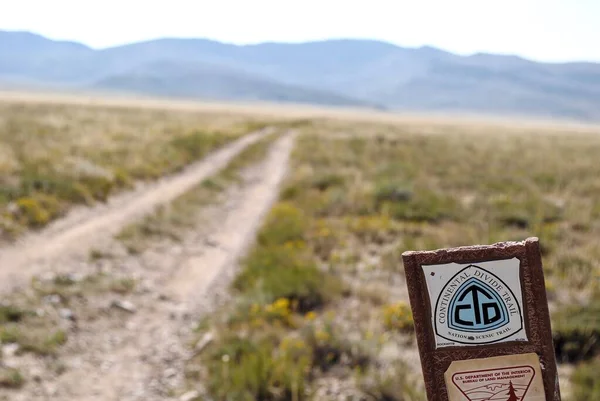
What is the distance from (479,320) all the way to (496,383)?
208 mm

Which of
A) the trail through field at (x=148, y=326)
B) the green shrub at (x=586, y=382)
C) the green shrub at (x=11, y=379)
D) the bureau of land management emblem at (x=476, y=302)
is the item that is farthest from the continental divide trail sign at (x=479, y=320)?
the green shrub at (x=11, y=379)

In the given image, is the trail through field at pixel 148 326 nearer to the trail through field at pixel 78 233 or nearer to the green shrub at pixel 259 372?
the green shrub at pixel 259 372

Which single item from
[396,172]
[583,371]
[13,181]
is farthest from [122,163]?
[583,371]

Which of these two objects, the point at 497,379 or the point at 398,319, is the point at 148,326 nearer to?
the point at 398,319

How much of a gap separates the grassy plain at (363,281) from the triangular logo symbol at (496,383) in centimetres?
262

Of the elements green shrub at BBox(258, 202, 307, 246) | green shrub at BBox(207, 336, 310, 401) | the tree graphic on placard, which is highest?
the tree graphic on placard

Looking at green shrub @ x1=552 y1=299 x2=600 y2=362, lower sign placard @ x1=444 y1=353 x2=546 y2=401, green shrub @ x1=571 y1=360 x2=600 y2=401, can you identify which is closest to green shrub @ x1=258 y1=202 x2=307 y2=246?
green shrub @ x1=552 y1=299 x2=600 y2=362

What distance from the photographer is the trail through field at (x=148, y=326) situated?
4.67m

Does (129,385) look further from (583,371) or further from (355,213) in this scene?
(355,213)

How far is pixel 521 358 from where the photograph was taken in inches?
58.3

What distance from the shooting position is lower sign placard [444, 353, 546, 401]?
58.3 inches

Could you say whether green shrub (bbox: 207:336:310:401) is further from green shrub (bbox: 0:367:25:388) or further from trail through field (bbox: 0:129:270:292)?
trail through field (bbox: 0:129:270:292)

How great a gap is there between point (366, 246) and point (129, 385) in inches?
191

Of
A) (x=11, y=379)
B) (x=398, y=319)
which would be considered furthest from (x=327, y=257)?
(x=11, y=379)
